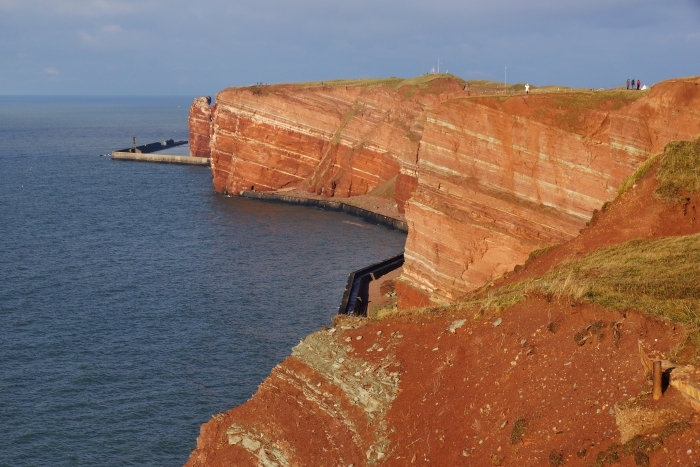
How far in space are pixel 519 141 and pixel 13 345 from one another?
27.4m

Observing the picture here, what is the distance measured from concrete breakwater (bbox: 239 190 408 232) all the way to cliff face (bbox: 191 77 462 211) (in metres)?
2.11

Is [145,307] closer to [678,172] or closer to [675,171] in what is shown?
[675,171]

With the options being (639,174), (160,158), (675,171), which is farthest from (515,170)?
(160,158)

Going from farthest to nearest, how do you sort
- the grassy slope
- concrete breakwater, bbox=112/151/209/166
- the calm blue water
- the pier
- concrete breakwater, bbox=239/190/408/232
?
the pier < concrete breakwater, bbox=112/151/209/166 < concrete breakwater, bbox=239/190/408/232 < the calm blue water < the grassy slope

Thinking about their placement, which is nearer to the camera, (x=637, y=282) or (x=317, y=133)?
(x=637, y=282)

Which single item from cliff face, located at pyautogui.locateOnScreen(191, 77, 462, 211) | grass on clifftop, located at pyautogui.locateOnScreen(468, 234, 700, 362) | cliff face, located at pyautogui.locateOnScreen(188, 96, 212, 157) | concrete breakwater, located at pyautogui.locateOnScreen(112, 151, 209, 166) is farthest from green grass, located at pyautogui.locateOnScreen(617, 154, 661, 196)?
cliff face, located at pyautogui.locateOnScreen(188, 96, 212, 157)

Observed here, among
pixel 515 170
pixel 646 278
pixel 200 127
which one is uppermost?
pixel 515 170

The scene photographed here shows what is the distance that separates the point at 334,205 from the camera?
92.1 m

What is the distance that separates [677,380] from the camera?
1512 cm

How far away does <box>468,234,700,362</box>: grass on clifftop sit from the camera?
61.2 ft

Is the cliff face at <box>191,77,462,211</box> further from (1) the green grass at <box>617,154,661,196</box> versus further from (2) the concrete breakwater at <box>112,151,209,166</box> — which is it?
(1) the green grass at <box>617,154,661,196</box>

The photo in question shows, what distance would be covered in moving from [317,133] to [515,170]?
6249 centimetres

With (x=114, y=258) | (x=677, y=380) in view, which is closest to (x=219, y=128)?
(x=114, y=258)

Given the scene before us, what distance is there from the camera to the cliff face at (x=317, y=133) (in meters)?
94.1
